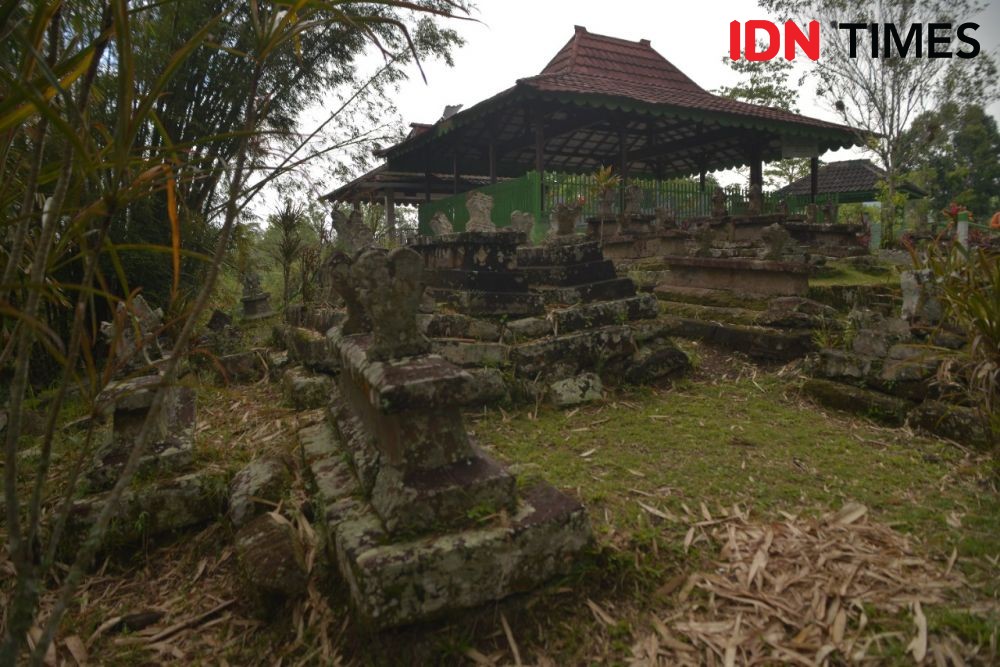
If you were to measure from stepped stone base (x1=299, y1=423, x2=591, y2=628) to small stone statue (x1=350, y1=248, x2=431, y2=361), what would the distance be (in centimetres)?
64

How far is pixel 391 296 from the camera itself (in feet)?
7.38

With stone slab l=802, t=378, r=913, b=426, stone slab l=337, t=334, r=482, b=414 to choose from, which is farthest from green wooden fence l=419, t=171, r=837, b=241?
stone slab l=337, t=334, r=482, b=414

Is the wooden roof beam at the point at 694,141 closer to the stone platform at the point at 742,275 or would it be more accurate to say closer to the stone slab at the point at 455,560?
the stone platform at the point at 742,275

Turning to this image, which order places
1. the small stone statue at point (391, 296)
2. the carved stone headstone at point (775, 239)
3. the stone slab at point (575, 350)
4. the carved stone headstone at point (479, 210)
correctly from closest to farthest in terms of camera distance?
the small stone statue at point (391, 296)
the stone slab at point (575, 350)
the carved stone headstone at point (775, 239)
the carved stone headstone at point (479, 210)

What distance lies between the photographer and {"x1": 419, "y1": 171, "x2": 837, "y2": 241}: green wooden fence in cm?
1152

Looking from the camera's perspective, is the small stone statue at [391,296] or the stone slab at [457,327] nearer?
the small stone statue at [391,296]

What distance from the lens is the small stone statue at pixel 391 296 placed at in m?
2.21

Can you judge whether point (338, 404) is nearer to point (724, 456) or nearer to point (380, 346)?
point (380, 346)

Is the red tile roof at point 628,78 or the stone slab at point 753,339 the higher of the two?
the red tile roof at point 628,78

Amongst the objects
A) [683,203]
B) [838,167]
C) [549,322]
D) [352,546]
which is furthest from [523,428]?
[838,167]

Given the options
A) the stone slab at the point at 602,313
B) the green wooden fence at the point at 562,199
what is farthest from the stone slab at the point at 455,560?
the green wooden fence at the point at 562,199

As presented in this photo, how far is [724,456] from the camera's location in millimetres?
3080

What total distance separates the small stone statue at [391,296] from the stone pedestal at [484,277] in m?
2.29

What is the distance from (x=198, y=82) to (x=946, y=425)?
26.7 feet
